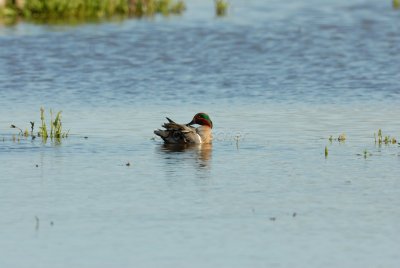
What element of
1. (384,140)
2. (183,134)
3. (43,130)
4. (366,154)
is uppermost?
(43,130)

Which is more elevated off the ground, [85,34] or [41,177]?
[85,34]

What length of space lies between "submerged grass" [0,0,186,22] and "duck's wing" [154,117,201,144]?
816 inches

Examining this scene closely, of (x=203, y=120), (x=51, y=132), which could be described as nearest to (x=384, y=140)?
Answer: (x=203, y=120)

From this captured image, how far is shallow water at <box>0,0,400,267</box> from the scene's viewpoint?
35.3ft

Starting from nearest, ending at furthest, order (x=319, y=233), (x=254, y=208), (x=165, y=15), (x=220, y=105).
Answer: (x=319, y=233) < (x=254, y=208) < (x=220, y=105) < (x=165, y=15)

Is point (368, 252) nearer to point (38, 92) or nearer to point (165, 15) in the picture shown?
point (38, 92)

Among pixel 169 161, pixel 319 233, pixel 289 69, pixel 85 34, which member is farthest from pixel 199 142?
pixel 85 34

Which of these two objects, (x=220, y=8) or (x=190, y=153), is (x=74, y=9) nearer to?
(x=220, y=8)

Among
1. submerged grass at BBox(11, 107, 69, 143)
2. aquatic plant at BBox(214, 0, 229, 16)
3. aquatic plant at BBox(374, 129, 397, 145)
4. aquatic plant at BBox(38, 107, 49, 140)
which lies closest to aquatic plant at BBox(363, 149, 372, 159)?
aquatic plant at BBox(374, 129, 397, 145)

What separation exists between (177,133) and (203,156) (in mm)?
1233

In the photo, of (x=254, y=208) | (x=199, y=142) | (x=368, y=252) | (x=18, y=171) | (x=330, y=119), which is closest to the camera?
(x=368, y=252)

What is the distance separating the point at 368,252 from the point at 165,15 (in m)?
29.1

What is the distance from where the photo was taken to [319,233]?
11156mm

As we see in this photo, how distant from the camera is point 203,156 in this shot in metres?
15.8
